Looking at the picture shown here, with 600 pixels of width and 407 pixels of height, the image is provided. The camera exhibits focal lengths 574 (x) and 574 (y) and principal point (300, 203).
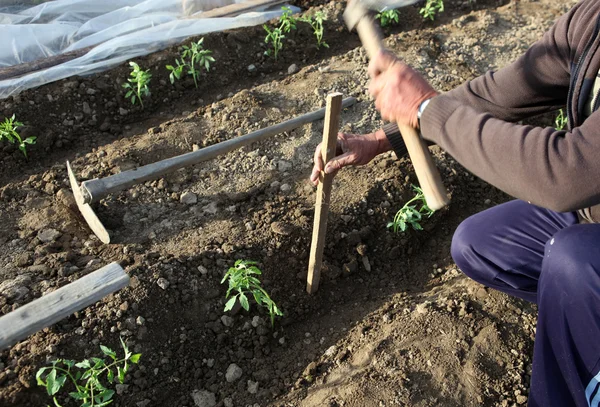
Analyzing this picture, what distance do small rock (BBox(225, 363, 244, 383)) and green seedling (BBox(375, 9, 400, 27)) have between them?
112 inches

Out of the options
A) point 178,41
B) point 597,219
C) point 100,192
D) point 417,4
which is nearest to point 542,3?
point 417,4

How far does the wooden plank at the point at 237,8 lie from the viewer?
4.13 meters

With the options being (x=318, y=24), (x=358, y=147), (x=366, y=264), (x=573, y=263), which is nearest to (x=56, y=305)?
(x=358, y=147)

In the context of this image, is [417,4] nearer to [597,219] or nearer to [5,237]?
[597,219]

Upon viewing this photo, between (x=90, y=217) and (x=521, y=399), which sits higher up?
(x=90, y=217)

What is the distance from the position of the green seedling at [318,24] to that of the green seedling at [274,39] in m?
0.23

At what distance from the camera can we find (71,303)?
1883mm

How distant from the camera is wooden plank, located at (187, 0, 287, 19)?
13.5ft

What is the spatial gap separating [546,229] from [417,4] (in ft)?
9.37

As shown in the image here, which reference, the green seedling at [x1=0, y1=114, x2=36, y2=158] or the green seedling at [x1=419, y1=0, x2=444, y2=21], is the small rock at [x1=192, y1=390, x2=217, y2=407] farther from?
the green seedling at [x1=419, y1=0, x2=444, y2=21]

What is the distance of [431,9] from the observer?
4223mm

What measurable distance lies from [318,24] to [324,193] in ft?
7.44

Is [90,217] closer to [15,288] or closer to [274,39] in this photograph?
[15,288]

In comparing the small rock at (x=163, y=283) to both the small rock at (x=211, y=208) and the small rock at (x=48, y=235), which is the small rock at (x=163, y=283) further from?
the small rock at (x=48, y=235)
